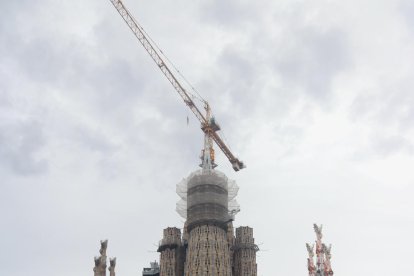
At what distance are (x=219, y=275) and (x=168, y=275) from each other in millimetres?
22453

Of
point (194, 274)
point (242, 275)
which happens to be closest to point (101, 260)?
point (194, 274)

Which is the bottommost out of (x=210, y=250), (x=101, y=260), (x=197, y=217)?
(x=101, y=260)

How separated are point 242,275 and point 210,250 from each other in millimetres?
16747

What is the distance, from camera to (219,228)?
656ft

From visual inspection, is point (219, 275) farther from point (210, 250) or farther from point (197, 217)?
point (197, 217)

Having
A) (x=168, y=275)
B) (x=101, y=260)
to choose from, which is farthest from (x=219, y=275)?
(x=101, y=260)

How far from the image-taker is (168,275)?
200 m

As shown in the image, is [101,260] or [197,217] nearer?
[101,260]

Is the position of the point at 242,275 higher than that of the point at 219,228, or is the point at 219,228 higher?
Answer: the point at 219,228

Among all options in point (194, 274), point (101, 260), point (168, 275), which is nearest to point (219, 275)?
point (194, 274)

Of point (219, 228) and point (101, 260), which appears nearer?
point (101, 260)

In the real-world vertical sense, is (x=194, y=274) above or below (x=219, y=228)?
below

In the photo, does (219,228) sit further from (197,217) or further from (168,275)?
(168,275)

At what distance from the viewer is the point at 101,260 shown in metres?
143
